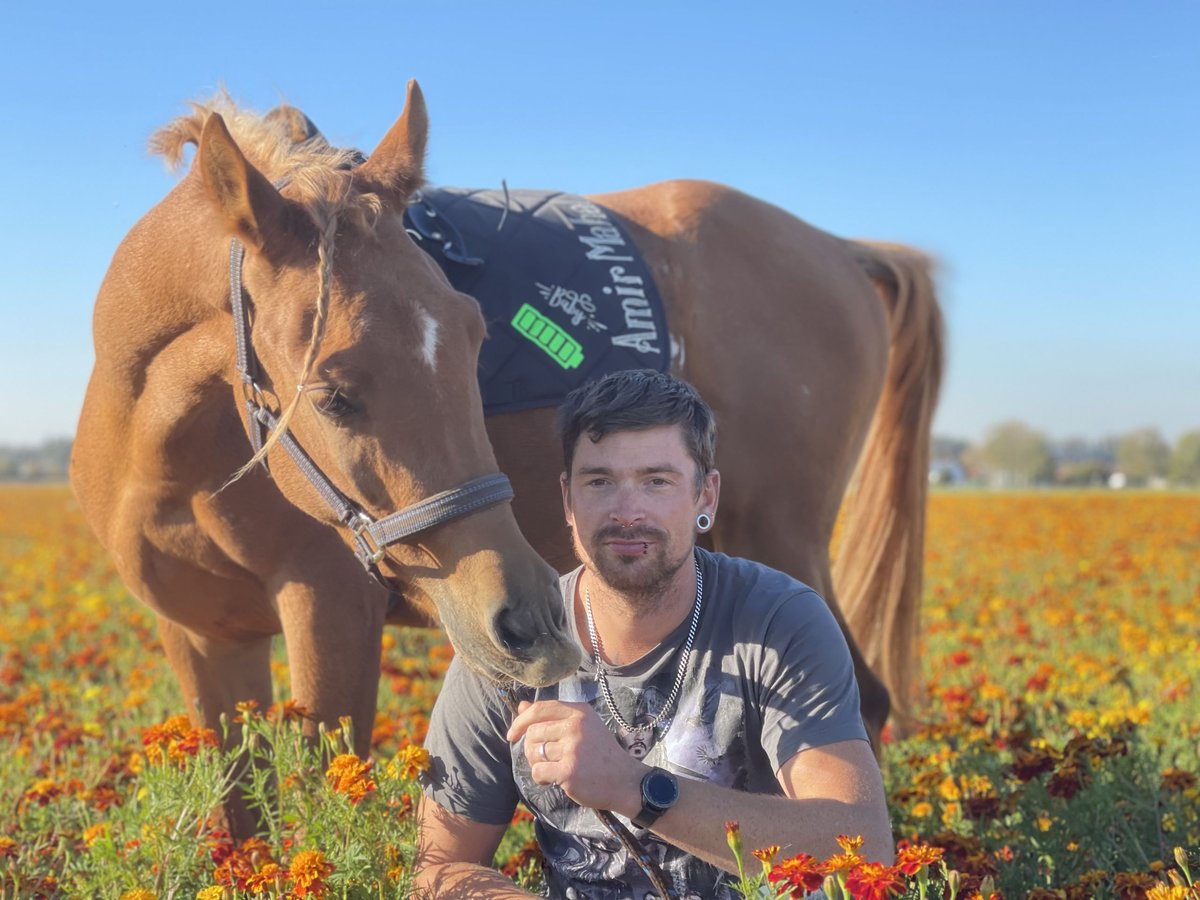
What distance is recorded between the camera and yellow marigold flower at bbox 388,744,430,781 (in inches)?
87.8

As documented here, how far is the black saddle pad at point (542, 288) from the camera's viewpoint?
3592 millimetres

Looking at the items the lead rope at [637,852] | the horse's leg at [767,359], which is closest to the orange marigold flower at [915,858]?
the lead rope at [637,852]

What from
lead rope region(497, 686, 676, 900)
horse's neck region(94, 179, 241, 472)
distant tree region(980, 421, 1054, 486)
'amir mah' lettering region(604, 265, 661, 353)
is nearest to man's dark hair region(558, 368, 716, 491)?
lead rope region(497, 686, 676, 900)

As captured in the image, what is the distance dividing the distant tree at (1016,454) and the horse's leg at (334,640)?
82918 mm

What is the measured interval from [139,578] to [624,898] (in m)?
1.93

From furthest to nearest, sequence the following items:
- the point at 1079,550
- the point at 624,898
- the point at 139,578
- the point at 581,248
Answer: the point at 1079,550 < the point at 581,248 < the point at 139,578 < the point at 624,898

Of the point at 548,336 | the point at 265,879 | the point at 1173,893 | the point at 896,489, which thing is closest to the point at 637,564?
the point at 265,879

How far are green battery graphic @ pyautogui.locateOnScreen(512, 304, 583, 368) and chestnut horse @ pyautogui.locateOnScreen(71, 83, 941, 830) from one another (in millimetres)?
203

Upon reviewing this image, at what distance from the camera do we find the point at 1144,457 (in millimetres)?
81750

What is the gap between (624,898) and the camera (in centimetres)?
238

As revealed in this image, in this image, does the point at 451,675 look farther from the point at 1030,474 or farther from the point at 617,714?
the point at 1030,474

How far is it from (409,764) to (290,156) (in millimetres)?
1698

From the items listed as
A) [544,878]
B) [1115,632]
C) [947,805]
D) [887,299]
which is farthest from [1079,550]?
[544,878]

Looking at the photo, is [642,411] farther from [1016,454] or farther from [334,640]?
[1016,454]
